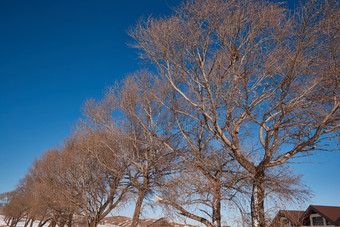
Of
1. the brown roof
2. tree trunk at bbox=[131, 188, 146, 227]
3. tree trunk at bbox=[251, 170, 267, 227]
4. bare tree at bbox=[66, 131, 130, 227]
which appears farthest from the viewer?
the brown roof

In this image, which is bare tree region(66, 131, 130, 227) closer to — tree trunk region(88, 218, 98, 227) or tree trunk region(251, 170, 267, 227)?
tree trunk region(88, 218, 98, 227)

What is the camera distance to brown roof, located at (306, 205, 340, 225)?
2405 cm

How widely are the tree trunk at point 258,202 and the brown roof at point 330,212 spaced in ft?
66.5

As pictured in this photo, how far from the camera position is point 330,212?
2548 centimetres

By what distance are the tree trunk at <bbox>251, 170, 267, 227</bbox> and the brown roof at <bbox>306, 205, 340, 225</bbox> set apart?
20.3m

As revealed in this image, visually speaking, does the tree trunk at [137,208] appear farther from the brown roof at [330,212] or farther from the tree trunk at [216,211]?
the brown roof at [330,212]

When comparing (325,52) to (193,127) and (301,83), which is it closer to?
(301,83)

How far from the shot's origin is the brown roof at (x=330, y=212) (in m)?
24.0

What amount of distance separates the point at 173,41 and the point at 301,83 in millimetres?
4875

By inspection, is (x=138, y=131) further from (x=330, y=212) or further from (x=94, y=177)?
(x=330, y=212)

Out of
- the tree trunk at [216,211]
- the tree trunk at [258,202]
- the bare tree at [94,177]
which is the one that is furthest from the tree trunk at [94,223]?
the tree trunk at [258,202]

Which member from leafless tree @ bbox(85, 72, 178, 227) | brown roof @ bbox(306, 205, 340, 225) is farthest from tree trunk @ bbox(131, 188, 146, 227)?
brown roof @ bbox(306, 205, 340, 225)

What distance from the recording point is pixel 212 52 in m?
9.90

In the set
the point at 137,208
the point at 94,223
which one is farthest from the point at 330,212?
the point at 94,223
